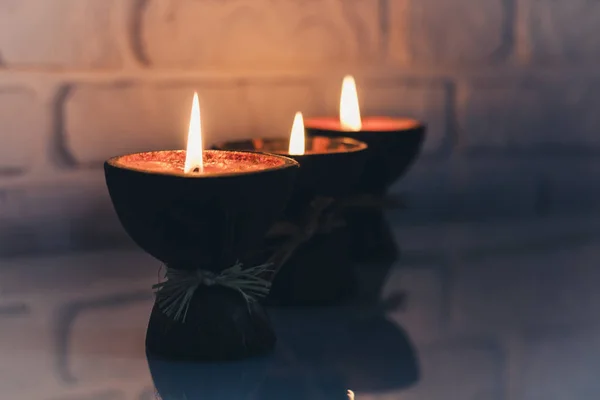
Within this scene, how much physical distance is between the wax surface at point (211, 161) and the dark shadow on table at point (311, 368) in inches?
5.3

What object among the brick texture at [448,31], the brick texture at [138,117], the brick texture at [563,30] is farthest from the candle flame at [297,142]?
the brick texture at [563,30]

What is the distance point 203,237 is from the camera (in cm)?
56

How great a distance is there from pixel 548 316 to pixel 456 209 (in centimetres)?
38

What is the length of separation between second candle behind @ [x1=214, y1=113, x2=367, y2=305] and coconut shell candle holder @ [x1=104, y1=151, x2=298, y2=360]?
0.24 feet

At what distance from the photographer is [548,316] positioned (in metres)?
0.71

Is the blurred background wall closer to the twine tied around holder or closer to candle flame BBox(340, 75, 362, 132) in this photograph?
candle flame BBox(340, 75, 362, 132)

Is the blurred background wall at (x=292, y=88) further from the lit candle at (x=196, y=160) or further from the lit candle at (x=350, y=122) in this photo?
the lit candle at (x=196, y=160)

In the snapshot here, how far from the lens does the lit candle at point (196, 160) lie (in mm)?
608

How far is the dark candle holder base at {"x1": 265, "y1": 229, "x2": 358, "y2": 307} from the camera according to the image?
0.72 meters

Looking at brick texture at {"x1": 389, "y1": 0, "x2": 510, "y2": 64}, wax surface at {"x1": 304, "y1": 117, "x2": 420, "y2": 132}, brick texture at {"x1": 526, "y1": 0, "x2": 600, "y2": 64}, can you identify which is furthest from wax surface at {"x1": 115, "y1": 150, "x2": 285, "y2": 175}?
brick texture at {"x1": 526, "y1": 0, "x2": 600, "y2": 64}

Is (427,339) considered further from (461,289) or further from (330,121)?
(330,121)

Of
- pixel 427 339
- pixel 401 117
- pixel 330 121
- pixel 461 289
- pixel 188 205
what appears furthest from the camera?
pixel 401 117

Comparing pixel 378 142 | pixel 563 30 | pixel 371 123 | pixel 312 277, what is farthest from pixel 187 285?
pixel 563 30

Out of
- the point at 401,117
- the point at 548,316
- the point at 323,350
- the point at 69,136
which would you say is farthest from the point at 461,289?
the point at 69,136
